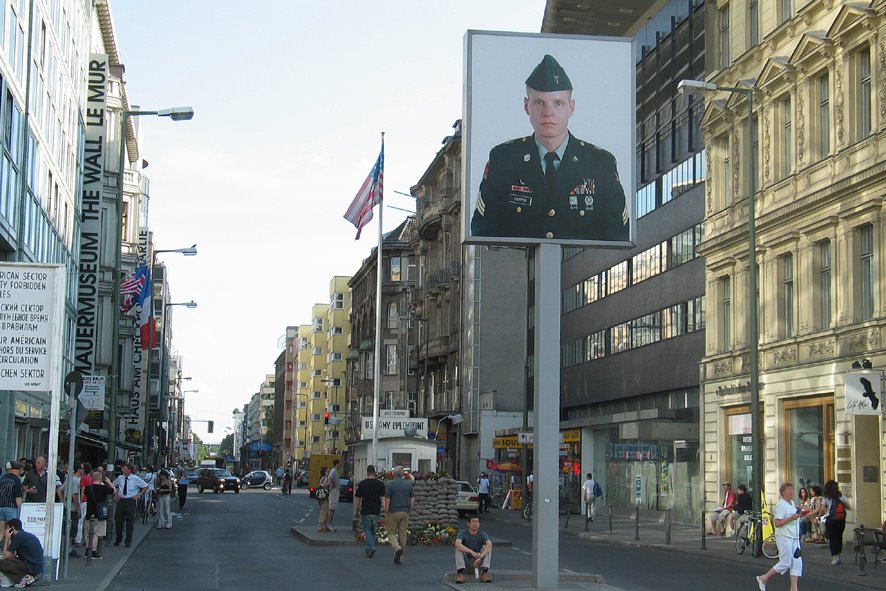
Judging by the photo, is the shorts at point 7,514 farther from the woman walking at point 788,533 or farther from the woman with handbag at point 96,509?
the woman walking at point 788,533

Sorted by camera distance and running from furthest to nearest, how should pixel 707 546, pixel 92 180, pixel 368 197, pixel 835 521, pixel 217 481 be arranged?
1. pixel 217 481
2. pixel 92 180
3. pixel 368 197
4. pixel 707 546
5. pixel 835 521

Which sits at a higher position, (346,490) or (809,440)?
(809,440)

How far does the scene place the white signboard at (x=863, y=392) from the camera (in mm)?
26623

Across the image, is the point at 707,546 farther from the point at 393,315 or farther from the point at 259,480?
the point at 259,480

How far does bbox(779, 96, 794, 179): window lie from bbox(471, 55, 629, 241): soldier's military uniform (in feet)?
54.1

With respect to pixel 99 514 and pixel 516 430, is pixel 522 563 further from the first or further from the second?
pixel 516 430

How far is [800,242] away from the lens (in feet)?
112

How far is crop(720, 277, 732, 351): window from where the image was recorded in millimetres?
→ 39625

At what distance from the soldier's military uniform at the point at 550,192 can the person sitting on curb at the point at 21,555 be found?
7.94 m

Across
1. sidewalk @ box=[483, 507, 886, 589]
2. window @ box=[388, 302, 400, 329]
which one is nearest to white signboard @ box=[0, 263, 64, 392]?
sidewalk @ box=[483, 507, 886, 589]

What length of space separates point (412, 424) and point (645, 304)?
521 inches

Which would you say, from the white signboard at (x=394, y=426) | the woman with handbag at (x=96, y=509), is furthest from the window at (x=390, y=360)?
the woman with handbag at (x=96, y=509)

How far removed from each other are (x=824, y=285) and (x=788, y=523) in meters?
16.3

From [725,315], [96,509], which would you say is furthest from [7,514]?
[725,315]
